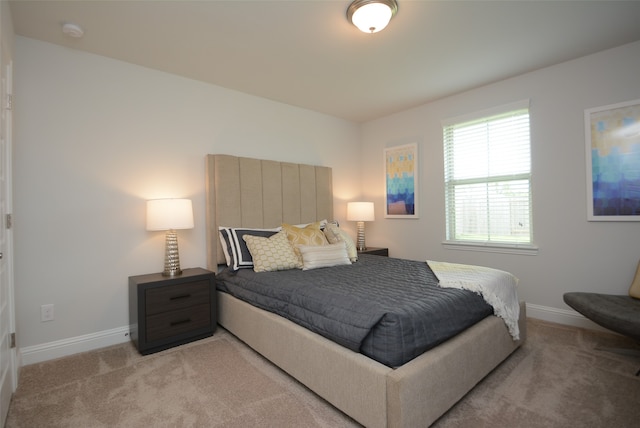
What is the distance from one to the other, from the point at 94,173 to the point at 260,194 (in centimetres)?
152

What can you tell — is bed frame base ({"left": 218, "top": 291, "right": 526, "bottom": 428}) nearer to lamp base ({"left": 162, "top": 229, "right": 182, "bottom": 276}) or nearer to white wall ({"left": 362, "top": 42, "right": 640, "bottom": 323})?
lamp base ({"left": 162, "top": 229, "right": 182, "bottom": 276})

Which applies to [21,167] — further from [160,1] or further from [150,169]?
[160,1]

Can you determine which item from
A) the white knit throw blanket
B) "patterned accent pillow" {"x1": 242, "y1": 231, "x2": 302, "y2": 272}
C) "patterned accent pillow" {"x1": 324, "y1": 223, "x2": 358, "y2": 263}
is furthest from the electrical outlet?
the white knit throw blanket

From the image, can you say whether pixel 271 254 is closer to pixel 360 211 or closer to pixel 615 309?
Answer: pixel 360 211

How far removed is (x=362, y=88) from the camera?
3.47m

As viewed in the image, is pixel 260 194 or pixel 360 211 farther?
pixel 360 211

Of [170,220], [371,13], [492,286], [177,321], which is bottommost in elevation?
[177,321]

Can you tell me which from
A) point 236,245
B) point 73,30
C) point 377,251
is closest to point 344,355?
point 236,245

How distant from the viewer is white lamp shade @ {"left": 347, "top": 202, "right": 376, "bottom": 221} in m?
4.29

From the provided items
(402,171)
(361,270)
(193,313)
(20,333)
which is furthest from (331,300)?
(402,171)

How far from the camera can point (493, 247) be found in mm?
3461

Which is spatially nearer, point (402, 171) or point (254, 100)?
point (254, 100)

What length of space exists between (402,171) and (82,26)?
3549mm

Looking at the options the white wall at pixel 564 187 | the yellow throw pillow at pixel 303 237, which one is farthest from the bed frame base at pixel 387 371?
the white wall at pixel 564 187
